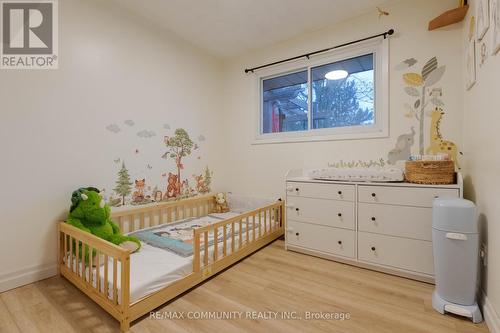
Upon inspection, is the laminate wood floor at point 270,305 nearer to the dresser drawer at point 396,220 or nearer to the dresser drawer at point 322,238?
the dresser drawer at point 322,238

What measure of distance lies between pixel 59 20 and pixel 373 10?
8.96ft

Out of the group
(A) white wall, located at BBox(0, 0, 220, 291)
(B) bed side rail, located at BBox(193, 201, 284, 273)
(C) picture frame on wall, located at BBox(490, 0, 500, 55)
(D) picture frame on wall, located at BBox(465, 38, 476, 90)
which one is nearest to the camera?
(C) picture frame on wall, located at BBox(490, 0, 500, 55)

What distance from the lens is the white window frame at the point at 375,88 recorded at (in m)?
2.29

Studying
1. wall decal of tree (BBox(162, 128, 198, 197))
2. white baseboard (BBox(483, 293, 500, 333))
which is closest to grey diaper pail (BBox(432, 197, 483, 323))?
white baseboard (BBox(483, 293, 500, 333))

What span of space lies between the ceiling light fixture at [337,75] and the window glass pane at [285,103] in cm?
27

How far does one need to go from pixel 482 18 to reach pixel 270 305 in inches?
84.0

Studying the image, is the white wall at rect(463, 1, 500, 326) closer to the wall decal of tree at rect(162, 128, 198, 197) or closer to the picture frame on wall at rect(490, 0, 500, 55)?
the picture frame on wall at rect(490, 0, 500, 55)

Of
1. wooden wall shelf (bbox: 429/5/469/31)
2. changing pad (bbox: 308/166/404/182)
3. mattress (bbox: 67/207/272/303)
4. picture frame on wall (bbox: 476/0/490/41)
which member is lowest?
mattress (bbox: 67/207/272/303)

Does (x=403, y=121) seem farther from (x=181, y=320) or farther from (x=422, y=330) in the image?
(x=181, y=320)

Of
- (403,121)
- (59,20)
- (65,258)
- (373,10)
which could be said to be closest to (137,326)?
(65,258)

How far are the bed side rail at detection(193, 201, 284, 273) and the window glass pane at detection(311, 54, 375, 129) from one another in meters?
1.13

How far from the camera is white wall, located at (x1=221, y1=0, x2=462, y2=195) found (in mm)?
2031

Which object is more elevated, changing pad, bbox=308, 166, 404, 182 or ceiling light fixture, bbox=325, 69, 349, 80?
ceiling light fixture, bbox=325, 69, 349, 80

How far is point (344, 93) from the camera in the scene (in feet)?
8.63
